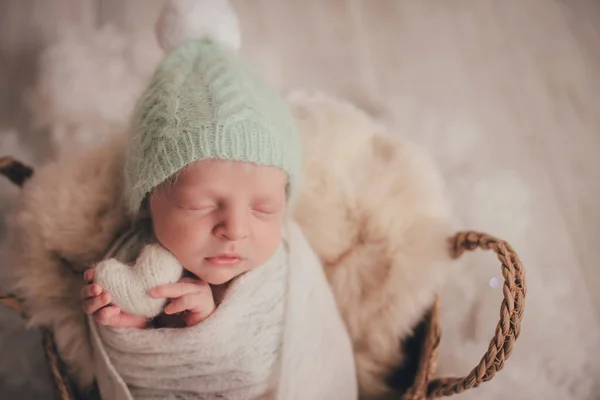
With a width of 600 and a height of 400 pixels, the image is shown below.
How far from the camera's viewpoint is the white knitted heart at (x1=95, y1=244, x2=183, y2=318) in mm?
785

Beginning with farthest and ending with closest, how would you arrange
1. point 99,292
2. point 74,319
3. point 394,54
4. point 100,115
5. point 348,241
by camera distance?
point 394,54 → point 100,115 → point 348,241 → point 74,319 → point 99,292

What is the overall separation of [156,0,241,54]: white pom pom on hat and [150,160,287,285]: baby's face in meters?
0.30

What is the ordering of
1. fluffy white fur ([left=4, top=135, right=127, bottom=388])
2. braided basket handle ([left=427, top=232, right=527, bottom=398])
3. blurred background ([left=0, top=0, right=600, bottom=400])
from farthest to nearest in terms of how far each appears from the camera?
blurred background ([left=0, top=0, right=600, bottom=400]) → fluffy white fur ([left=4, top=135, right=127, bottom=388]) → braided basket handle ([left=427, top=232, right=527, bottom=398])

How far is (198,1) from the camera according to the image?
36.7 inches

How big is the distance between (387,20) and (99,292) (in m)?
1.25

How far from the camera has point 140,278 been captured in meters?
0.80

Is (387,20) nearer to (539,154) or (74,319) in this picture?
(539,154)

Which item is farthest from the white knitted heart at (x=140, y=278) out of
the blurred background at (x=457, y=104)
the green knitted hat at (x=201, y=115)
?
the blurred background at (x=457, y=104)

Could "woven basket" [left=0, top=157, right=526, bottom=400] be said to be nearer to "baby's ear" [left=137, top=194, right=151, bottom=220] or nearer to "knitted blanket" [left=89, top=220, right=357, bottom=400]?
"knitted blanket" [left=89, top=220, right=357, bottom=400]

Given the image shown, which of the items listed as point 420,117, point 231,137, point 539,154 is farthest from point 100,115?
point 539,154

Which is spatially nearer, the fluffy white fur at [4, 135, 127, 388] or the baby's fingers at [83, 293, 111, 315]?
the baby's fingers at [83, 293, 111, 315]

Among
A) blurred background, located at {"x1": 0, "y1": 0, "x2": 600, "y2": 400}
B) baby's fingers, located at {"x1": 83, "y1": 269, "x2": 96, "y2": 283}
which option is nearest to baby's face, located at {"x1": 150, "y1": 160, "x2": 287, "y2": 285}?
baby's fingers, located at {"x1": 83, "y1": 269, "x2": 96, "y2": 283}

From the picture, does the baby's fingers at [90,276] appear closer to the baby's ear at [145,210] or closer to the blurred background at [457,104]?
the baby's ear at [145,210]

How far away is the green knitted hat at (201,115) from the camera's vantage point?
0.78m
